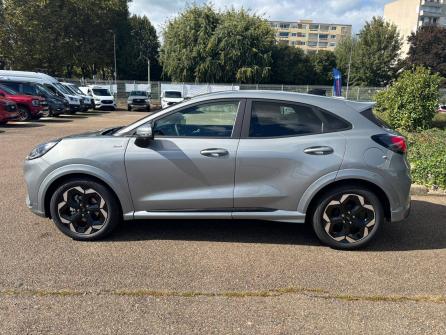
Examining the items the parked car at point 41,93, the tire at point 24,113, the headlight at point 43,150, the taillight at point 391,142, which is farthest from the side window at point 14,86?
the taillight at point 391,142

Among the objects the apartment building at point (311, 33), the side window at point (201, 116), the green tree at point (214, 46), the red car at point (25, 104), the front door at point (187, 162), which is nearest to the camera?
the front door at point (187, 162)

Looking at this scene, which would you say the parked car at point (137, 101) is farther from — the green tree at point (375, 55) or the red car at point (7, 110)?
the green tree at point (375, 55)

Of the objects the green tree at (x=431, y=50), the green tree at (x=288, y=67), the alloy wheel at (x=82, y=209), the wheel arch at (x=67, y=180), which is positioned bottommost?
the alloy wheel at (x=82, y=209)

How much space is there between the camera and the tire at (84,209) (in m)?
4.24

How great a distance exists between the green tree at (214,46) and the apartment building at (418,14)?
4716cm

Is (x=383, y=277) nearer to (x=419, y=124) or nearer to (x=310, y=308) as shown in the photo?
(x=310, y=308)

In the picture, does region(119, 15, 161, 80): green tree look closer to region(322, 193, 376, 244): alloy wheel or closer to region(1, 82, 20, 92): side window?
region(1, 82, 20, 92): side window

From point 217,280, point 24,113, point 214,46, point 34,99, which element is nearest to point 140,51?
point 214,46

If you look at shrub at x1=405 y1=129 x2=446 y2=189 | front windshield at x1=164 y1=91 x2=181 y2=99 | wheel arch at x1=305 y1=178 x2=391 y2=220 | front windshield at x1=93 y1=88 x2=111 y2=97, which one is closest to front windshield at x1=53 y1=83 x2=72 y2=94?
front windshield at x1=93 y1=88 x2=111 y2=97

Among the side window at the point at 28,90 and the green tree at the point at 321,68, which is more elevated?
the green tree at the point at 321,68

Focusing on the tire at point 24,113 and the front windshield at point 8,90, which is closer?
the tire at point 24,113

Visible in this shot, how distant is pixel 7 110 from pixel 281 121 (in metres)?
14.7

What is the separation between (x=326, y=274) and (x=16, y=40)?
150 feet

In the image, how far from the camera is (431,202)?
6.00 m
